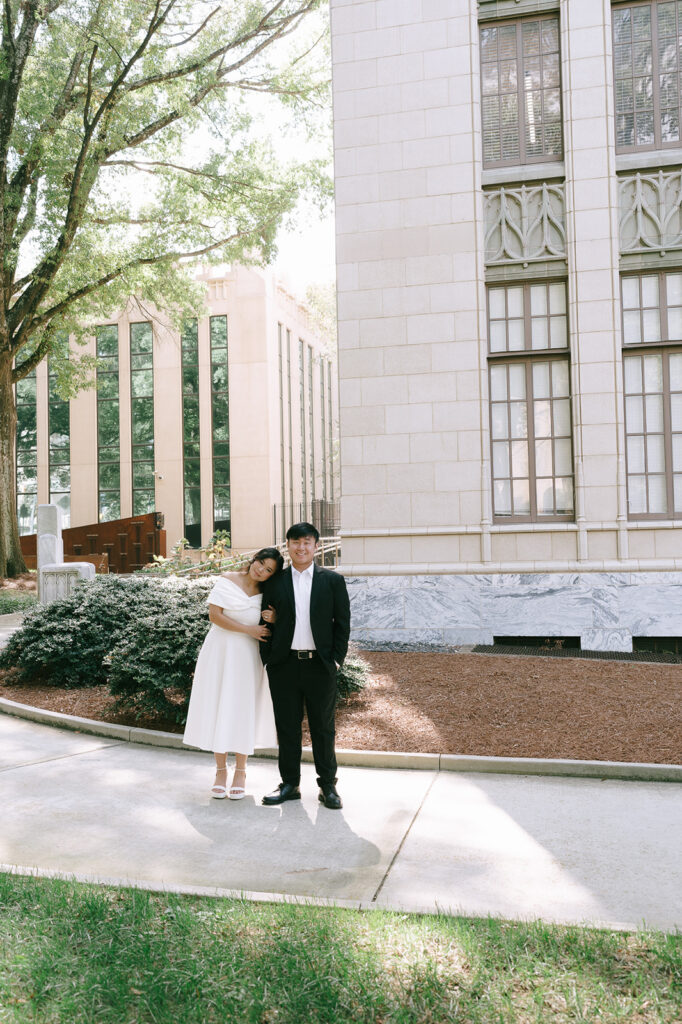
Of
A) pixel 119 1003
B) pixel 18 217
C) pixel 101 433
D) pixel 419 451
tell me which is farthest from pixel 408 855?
pixel 101 433

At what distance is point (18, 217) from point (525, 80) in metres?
15.6

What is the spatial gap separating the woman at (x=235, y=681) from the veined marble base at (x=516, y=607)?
583 cm

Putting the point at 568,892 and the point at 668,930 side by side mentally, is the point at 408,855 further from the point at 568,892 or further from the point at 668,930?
the point at 668,930

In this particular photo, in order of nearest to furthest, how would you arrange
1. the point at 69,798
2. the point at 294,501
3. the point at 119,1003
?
the point at 119,1003
the point at 69,798
the point at 294,501

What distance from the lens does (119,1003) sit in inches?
128

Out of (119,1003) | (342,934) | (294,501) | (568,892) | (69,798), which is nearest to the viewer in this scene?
(119,1003)

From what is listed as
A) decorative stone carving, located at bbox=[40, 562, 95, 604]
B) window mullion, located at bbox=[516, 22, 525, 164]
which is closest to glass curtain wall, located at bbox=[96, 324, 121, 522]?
decorative stone carving, located at bbox=[40, 562, 95, 604]

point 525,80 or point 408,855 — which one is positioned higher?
point 525,80

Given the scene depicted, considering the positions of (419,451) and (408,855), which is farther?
(419,451)

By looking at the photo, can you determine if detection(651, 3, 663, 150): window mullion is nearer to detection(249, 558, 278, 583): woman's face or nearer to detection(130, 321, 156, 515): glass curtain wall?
detection(249, 558, 278, 583): woman's face

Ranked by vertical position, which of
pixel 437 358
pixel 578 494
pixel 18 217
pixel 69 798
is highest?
pixel 18 217

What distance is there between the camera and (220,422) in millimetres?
36594

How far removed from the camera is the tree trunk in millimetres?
22391

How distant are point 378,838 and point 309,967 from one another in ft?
5.86
